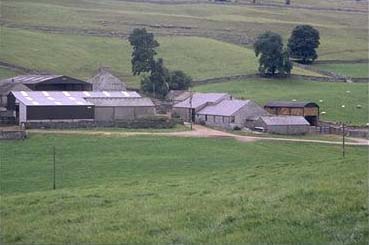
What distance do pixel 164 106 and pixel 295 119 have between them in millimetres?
15514

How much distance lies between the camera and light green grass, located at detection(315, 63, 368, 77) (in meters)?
95.8

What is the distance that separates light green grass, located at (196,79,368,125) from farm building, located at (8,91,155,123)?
12.6 m

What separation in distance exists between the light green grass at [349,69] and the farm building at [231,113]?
3367cm

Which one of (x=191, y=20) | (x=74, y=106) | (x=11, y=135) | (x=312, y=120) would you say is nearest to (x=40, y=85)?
(x=74, y=106)

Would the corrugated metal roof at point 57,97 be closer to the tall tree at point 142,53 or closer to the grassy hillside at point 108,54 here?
the tall tree at point 142,53

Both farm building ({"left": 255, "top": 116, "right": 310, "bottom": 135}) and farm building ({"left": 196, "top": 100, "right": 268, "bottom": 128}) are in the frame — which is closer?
farm building ({"left": 255, "top": 116, "right": 310, "bottom": 135})

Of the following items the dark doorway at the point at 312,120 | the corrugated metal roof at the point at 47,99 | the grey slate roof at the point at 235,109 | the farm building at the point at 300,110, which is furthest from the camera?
the farm building at the point at 300,110

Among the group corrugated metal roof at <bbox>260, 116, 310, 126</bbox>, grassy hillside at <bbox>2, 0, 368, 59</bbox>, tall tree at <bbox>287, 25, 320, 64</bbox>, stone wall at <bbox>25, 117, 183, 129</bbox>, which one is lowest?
stone wall at <bbox>25, 117, 183, 129</bbox>

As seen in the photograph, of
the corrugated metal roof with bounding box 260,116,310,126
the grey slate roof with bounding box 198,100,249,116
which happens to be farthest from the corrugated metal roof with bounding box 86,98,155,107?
the corrugated metal roof with bounding box 260,116,310,126

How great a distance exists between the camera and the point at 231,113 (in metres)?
62.8

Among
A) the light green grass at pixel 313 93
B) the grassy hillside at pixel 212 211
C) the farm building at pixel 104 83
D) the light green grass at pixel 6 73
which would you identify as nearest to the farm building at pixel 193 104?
the light green grass at pixel 313 93

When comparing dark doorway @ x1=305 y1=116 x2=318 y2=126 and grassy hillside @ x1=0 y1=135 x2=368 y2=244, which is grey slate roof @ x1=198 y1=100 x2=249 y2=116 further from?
grassy hillside @ x1=0 y1=135 x2=368 y2=244

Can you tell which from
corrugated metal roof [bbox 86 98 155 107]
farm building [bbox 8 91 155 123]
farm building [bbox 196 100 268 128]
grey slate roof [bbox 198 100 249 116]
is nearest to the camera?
farm building [bbox 8 91 155 123]

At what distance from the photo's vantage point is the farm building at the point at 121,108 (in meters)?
63.6
